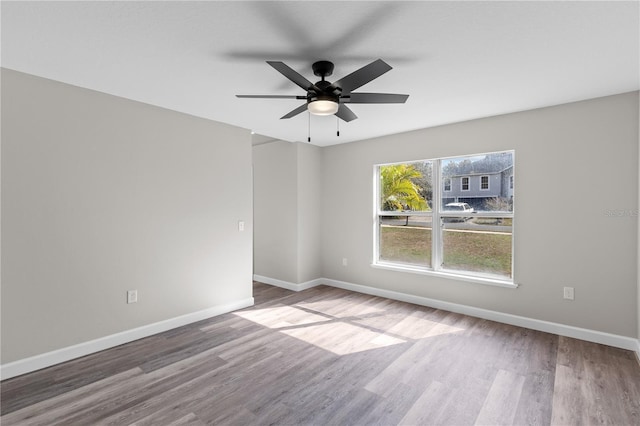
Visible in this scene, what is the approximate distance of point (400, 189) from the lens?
4.55 metres

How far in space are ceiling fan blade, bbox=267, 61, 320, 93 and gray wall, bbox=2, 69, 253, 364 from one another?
1983 millimetres

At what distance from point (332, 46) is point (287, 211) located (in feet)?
10.7

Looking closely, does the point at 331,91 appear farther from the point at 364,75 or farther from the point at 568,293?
the point at 568,293

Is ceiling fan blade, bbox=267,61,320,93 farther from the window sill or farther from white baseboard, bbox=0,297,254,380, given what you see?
the window sill

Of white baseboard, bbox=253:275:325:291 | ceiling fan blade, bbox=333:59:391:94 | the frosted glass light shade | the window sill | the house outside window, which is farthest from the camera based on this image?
white baseboard, bbox=253:275:325:291

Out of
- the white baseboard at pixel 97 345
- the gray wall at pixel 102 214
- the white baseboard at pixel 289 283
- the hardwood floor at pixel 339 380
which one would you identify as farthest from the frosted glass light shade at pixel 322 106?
the white baseboard at pixel 289 283

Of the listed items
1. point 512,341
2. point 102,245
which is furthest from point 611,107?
point 102,245

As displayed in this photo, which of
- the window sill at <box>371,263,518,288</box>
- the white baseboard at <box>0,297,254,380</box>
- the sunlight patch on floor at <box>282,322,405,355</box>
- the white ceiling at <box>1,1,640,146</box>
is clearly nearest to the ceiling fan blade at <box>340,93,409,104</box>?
the white ceiling at <box>1,1,640,146</box>

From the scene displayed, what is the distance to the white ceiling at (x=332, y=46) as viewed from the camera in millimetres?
1688

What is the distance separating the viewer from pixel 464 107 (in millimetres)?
3264

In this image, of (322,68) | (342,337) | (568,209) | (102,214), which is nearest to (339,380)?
(342,337)

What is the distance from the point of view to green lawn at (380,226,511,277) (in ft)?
12.2

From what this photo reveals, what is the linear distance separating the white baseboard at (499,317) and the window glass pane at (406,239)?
0.51 metres

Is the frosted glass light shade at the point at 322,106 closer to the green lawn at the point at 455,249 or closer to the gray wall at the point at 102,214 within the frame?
the gray wall at the point at 102,214
